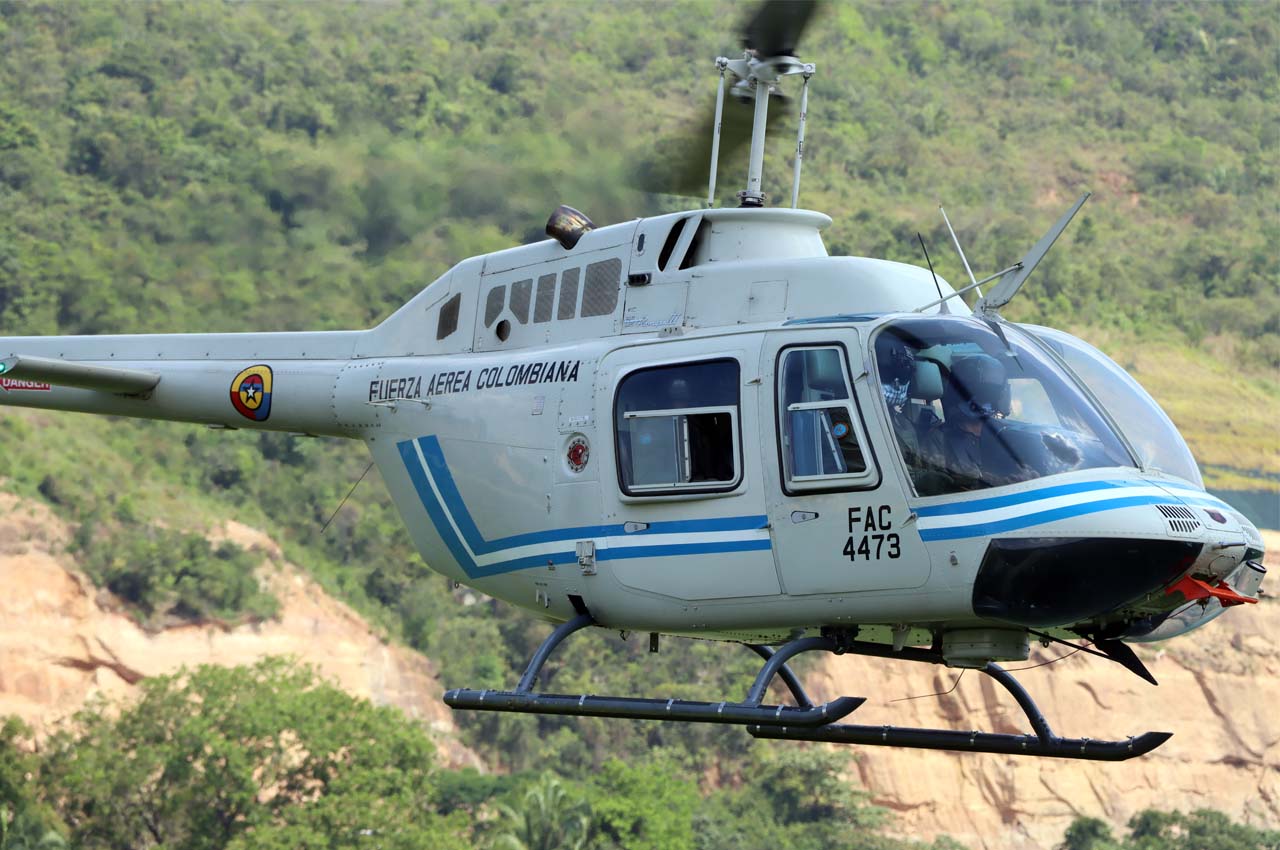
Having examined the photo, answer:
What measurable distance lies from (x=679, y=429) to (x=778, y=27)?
232 cm

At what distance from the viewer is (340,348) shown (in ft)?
38.7

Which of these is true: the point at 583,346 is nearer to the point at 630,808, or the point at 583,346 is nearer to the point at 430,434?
the point at 430,434

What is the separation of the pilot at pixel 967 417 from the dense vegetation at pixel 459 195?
23.1m

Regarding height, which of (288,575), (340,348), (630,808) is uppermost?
(340,348)

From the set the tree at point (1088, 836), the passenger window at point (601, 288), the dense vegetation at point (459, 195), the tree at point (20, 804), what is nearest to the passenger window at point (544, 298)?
the passenger window at point (601, 288)

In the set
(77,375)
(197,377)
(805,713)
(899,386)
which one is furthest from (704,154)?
(77,375)

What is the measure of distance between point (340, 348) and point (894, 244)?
5400 centimetres

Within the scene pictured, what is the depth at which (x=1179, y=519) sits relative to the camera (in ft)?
26.8

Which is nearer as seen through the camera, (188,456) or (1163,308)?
(188,456)

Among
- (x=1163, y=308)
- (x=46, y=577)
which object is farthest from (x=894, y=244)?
(x=46, y=577)

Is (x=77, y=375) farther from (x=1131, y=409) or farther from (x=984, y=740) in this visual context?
(x=1131, y=409)

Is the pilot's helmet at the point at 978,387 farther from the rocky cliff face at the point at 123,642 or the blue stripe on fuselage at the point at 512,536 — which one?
the rocky cliff face at the point at 123,642

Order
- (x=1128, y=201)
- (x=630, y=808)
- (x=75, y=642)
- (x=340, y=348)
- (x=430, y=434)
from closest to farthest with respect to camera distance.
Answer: (x=430, y=434)
(x=340, y=348)
(x=75, y=642)
(x=630, y=808)
(x=1128, y=201)

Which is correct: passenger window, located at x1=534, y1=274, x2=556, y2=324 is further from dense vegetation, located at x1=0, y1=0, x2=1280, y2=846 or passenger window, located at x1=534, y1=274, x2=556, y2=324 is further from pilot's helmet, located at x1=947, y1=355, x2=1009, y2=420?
dense vegetation, located at x1=0, y1=0, x2=1280, y2=846
